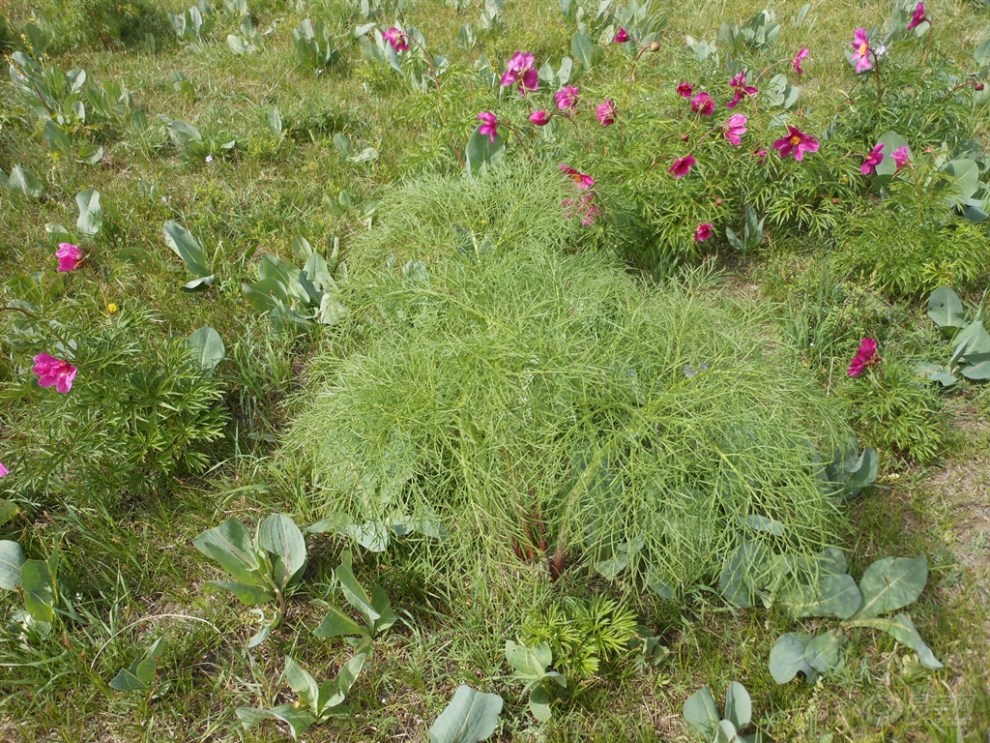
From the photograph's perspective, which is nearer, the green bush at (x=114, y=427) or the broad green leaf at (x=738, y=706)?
the broad green leaf at (x=738, y=706)

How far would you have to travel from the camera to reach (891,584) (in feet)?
6.09

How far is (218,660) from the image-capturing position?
1.96 meters

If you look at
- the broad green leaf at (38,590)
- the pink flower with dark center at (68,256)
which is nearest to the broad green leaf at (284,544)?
the broad green leaf at (38,590)

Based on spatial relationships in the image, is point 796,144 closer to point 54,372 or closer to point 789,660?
point 789,660

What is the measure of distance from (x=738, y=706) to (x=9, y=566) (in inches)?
73.5

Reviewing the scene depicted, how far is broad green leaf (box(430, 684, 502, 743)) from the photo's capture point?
168 cm

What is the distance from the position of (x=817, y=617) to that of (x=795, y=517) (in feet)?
1.09

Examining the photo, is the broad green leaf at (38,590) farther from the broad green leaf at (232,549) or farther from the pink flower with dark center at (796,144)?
the pink flower with dark center at (796,144)

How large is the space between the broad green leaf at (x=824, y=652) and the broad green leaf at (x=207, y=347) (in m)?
1.93

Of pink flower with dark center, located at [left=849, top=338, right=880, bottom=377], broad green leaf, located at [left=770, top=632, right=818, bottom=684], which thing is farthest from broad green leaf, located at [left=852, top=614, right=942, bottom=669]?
pink flower with dark center, located at [left=849, top=338, right=880, bottom=377]

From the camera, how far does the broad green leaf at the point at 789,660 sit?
5.84 feet

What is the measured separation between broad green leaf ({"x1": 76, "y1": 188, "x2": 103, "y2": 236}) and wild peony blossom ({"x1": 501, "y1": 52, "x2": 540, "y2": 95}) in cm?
174

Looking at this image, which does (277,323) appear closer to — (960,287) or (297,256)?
(297,256)

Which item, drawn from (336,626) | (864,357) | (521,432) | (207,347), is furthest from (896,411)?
(207,347)
